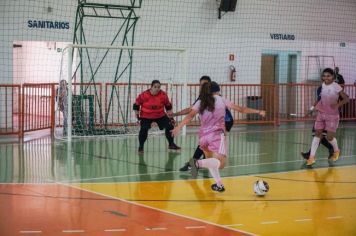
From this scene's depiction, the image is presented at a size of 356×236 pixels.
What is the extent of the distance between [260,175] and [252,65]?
13.5 m

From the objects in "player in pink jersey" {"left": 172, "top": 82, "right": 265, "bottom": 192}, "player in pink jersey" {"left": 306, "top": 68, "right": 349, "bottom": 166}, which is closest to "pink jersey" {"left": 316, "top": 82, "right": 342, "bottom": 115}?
"player in pink jersey" {"left": 306, "top": 68, "right": 349, "bottom": 166}

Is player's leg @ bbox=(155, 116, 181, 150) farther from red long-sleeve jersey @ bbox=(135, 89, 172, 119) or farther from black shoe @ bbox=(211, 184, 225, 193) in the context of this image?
black shoe @ bbox=(211, 184, 225, 193)

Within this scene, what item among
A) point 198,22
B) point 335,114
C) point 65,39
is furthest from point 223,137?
point 198,22

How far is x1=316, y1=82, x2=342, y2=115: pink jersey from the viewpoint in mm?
12570

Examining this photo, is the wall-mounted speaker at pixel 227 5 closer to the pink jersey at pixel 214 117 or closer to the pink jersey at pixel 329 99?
the pink jersey at pixel 329 99

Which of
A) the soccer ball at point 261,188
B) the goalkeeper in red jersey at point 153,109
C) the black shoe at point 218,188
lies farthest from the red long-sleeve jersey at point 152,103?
the soccer ball at point 261,188

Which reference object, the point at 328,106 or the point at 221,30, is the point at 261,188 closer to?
the point at 328,106

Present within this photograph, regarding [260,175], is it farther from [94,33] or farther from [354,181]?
[94,33]

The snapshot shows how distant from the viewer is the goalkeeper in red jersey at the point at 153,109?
1475 centimetres

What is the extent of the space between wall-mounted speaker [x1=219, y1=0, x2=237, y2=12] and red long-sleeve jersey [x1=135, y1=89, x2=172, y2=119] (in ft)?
31.1

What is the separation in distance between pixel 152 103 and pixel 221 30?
388 inches

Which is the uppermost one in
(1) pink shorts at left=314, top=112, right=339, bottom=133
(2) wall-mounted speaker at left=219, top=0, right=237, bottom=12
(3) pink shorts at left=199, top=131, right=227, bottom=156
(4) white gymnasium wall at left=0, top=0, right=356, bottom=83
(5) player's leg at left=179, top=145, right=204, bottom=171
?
(2) wall-mounted speaker at left=219, top=0, right=237, bottom=12

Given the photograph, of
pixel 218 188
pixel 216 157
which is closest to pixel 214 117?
pixel 216 157

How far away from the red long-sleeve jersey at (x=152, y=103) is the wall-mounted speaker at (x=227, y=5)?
31.1 ft
